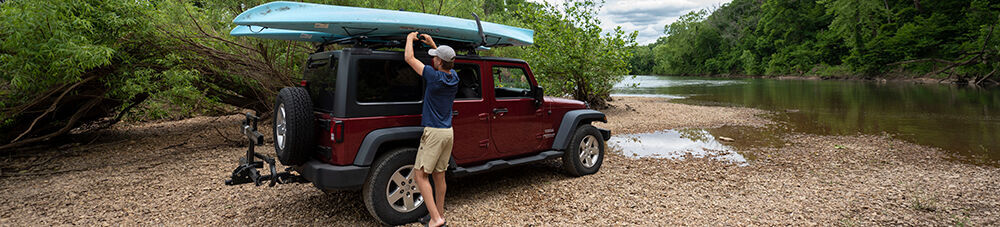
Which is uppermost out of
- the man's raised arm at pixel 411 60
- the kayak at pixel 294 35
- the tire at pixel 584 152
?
the kayak at pixel 294 35

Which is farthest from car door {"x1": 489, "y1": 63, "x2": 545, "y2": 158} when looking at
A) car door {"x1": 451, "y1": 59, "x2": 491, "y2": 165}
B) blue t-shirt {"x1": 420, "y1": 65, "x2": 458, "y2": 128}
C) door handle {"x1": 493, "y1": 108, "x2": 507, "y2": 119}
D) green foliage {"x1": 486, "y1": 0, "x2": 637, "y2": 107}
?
green foliage {"x1": 486, "y1": 0, "x2": 637, "y2": 107}

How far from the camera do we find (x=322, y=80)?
4309 millimetres

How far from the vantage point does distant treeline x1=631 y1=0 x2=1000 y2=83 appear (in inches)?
1315

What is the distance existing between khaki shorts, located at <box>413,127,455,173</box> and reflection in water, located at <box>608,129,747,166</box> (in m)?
4.47

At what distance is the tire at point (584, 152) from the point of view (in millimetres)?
5762

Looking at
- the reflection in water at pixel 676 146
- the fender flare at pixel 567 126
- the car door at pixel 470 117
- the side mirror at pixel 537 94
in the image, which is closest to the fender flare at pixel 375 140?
the car door at pixel 470 117

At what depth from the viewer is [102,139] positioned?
31.0 ft

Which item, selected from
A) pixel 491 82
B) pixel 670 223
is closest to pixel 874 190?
pixel 670 223

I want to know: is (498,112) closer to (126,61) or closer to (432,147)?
(432,147)

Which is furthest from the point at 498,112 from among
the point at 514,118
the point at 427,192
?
the point at 427,192

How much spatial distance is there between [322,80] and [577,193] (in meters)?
2.78

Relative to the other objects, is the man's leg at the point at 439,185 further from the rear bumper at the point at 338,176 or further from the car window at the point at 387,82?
the car window at the point at 387,82

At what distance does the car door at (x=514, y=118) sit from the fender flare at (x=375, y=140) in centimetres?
108

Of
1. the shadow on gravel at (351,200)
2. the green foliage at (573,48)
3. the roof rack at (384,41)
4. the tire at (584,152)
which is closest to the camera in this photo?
the roof rack at (384,41)
